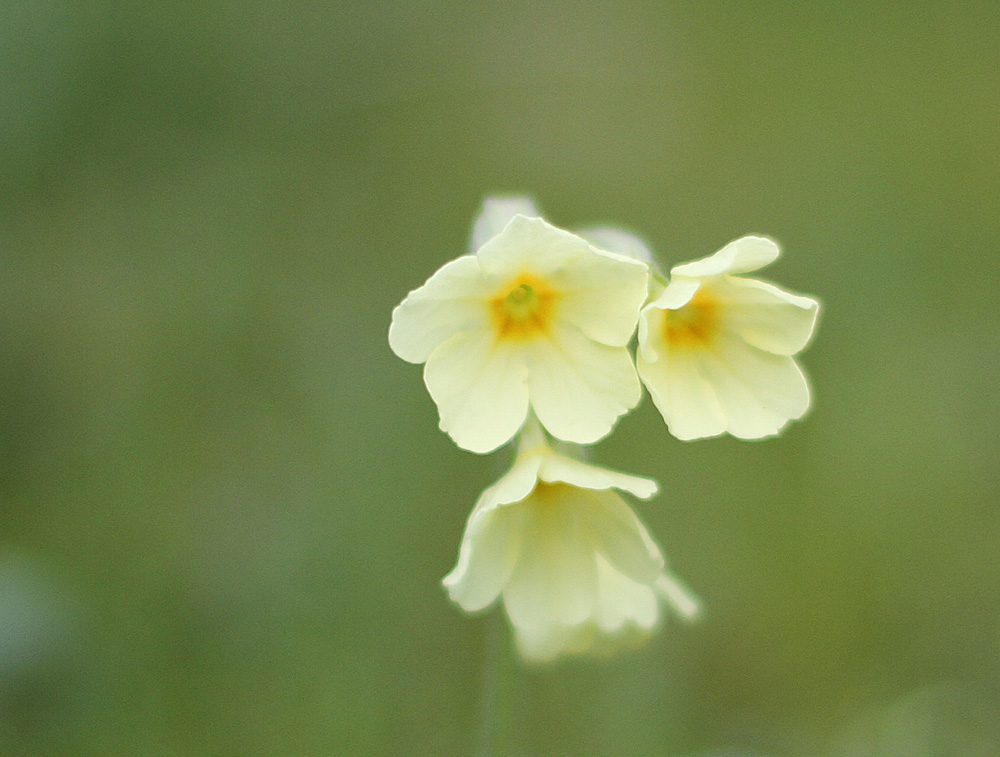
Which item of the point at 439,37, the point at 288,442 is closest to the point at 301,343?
the point at 288,442

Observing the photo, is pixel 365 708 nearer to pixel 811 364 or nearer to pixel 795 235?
pixel 811 364

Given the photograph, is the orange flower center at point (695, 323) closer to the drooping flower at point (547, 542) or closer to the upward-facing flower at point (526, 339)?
the upward-facing flower at point (526, 339)

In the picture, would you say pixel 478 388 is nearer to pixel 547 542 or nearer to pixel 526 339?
pixel 526 339

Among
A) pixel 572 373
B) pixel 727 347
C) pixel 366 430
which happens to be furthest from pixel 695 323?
pixel 366 430

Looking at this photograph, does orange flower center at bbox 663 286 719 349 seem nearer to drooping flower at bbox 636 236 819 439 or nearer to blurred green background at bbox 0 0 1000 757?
drooping flower at bbox 636 236 819 439

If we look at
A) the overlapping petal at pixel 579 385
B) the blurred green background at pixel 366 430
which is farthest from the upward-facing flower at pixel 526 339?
the blurred green background at pixel 366 430
